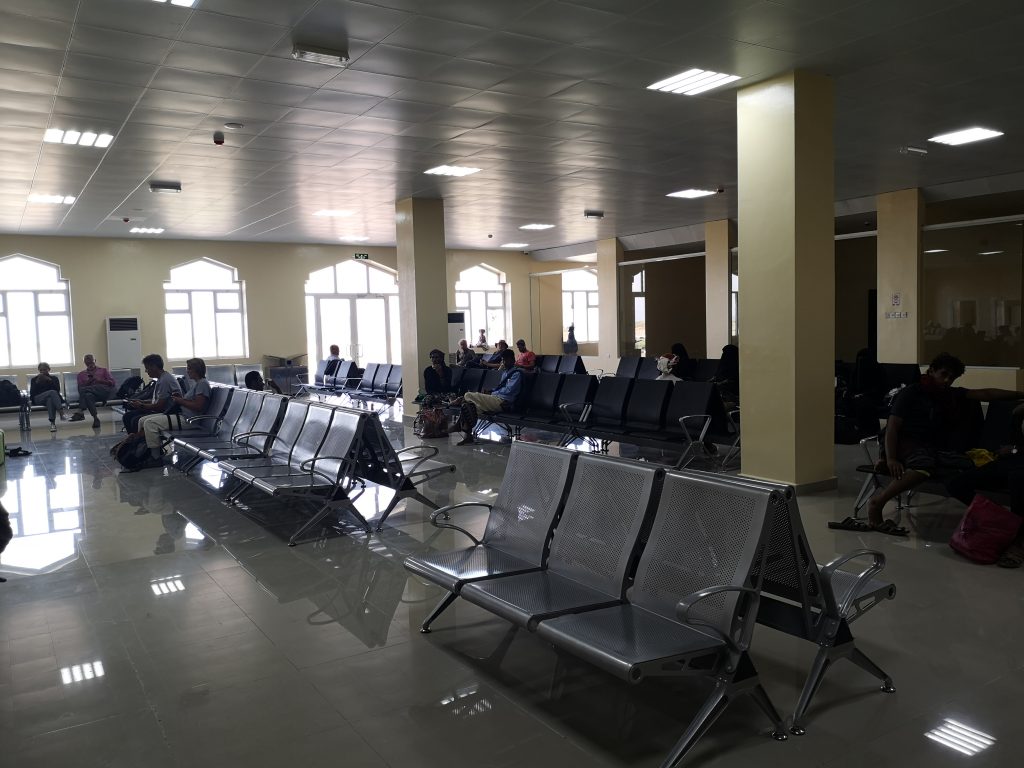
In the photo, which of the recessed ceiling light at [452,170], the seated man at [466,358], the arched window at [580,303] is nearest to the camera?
the recessed ceiling light at [452,170]

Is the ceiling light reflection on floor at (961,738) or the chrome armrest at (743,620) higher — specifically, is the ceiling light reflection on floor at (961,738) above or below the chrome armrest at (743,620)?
A: below

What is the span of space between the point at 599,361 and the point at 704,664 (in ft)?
55.1

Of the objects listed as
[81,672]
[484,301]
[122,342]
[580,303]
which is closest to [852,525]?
[81,672]

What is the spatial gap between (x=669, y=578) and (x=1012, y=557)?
8.94ft

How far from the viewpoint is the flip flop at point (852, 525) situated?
527cm

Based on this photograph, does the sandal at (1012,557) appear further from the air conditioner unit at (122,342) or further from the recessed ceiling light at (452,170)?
the air conditioner unit at (122,342)

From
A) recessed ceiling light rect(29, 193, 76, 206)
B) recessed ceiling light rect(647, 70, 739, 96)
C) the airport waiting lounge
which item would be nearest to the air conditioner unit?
the airport waiting lounge

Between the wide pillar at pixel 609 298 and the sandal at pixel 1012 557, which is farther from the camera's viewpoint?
the wide pillar at pixel 609 298

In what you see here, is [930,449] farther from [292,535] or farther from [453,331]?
[453,331]

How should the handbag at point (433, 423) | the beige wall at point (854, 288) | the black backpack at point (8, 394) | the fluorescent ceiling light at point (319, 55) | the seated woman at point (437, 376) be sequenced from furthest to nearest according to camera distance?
the beige wall at point (854, 288) < the black backpack at point (8, 394) < the seated woman at point (437, 376) < the handbag at point (433, 423) < the fluorescent ceiling light at point (319, 55)

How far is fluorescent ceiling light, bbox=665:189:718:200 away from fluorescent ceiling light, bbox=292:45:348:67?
7.57 metres

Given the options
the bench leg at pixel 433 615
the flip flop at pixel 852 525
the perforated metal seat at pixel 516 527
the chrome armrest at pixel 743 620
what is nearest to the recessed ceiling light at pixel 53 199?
the perforated metal seat at pixel 516 527

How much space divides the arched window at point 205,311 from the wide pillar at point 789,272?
555 inches

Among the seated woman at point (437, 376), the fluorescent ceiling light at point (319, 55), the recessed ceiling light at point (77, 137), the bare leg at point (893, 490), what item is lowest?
the bare leg at point (893, 490)
